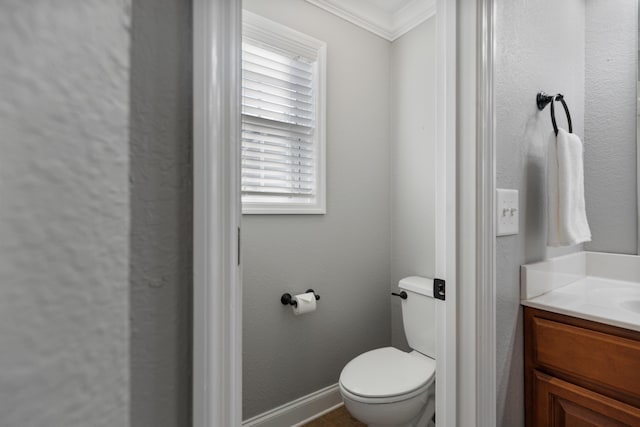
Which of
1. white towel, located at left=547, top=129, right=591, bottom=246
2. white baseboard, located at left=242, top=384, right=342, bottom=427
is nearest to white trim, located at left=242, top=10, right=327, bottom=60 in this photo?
white towel, located at left=547, top=129, right=591, bottom=246

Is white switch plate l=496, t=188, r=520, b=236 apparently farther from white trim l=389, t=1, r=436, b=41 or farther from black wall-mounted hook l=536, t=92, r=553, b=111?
white trim l=389, t=1, r=436, b=41

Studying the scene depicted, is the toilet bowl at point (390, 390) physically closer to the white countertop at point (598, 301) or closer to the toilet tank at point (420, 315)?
the toilet tank at point (420, 315)

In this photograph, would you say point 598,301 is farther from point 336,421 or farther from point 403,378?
point 336,421

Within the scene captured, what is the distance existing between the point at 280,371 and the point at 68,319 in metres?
1.53

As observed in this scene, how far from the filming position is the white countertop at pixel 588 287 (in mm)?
936

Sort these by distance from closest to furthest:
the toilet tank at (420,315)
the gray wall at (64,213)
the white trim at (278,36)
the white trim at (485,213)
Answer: the gray wall at (64,213), the white trim at (485,213), the white trim at (278,36), the toilet tank at (420,315)

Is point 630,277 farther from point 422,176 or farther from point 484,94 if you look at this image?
point 484,94

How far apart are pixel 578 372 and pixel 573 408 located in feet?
0.39

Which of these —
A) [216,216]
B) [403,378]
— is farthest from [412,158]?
[216,216]

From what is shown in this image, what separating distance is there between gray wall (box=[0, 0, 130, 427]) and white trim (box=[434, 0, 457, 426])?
0.78 meters

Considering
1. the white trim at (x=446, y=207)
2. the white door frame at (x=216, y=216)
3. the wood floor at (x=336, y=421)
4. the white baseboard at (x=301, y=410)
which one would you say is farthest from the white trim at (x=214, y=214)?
the wood floor at (x=336, y=421)

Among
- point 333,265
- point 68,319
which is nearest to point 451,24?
point 68,319

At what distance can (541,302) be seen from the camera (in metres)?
1.02

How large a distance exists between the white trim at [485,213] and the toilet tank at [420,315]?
747 millimetres
